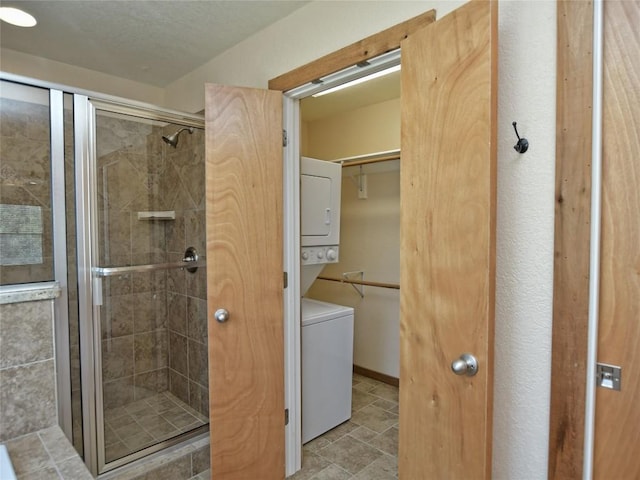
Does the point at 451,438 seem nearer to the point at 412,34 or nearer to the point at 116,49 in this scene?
the point at 412,34

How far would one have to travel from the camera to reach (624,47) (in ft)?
3.20

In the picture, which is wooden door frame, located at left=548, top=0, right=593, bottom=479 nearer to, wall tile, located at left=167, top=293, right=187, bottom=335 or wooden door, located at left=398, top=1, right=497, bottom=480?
wooden door, located at left=398, top=1, right=497, bottom=480

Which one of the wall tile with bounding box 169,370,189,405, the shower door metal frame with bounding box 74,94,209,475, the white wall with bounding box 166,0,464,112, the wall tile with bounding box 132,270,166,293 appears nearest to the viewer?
the white wall with bounding box 166,0,464,112

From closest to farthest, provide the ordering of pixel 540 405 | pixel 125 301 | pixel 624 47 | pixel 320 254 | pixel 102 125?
pixel 624 47, pixel 540 405, pixel 102 125, pixel 125 301, pixel 320 254

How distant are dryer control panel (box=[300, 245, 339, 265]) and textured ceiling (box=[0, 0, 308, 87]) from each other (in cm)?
140

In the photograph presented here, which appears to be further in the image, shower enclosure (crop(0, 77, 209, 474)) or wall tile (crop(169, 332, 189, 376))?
wall tile (crop(169, 332, 189, 376))

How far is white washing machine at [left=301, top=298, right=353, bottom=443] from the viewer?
2336 mm

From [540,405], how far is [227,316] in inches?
53.5

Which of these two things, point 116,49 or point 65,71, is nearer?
point 116,49

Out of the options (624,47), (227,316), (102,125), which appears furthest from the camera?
(102,125)

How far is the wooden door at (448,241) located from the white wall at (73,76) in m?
2.23

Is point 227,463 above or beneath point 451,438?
beneath

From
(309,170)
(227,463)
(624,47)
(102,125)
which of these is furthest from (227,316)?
(624,47)

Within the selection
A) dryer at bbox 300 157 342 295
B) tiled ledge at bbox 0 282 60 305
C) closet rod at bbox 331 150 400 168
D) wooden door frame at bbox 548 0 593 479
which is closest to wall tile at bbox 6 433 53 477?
tiled ledge at bbox 0 282 60 305
